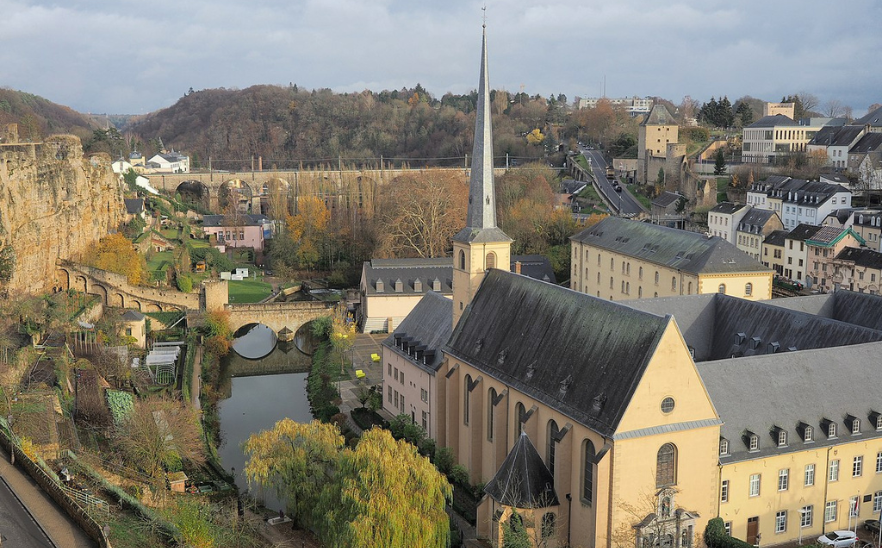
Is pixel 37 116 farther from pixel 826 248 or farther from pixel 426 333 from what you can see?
pixel 826 248

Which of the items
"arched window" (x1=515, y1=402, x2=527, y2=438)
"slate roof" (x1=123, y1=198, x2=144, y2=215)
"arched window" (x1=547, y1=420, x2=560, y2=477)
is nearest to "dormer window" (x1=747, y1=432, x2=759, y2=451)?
"arched window" (x1=547, y1=420, x2=560, y2=477)

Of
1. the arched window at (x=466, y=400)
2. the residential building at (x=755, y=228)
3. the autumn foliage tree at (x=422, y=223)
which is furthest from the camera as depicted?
the autumn foliage tree at (x=422, y=223)

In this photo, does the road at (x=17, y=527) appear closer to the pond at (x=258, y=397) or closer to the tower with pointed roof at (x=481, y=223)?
the pond at (x=258, y=397)

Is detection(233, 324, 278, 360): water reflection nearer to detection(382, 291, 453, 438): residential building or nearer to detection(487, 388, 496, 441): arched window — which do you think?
detection(382, 291, 453, 438): residential building

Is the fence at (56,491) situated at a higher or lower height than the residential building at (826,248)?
lower

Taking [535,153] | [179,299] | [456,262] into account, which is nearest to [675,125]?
[535,153]

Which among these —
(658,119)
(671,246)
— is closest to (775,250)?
(671,246)

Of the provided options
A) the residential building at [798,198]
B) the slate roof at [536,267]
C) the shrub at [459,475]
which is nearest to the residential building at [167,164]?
the slate roof at [536,267]
